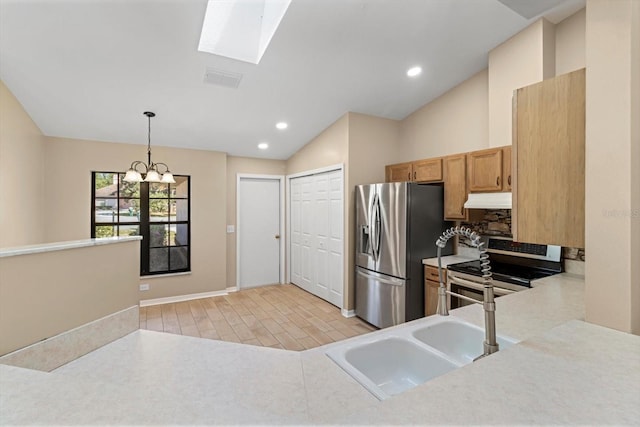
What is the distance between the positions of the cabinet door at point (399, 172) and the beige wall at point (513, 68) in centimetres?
98

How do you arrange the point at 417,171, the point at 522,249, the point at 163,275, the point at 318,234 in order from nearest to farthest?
the point at 522,249 < the point at 417,171 < the point at 163,275 < the point at 318,234

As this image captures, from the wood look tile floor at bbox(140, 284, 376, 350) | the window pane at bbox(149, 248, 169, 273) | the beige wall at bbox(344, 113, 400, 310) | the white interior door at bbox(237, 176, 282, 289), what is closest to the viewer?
the wood look tile floor at bbox(140, 284, 376, 350)

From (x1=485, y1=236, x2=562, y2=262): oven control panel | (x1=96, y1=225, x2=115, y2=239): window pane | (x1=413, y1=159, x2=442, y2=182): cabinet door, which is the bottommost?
(x1=485, y1=236, x2=562, y2=262): oven control panel

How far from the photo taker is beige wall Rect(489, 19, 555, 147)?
2.62 metres

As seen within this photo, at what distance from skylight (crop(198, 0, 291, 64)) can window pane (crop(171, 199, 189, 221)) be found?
2.76m

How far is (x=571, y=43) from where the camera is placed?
259 centimetres

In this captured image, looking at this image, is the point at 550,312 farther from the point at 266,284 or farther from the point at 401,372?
the point at 266,284

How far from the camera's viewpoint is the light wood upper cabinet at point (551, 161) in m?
1.15

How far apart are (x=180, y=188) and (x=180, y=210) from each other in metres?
0.36

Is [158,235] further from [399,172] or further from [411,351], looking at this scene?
[411,351]

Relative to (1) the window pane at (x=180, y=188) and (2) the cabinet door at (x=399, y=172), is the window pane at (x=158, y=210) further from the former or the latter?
(2) the cabinet door at (x=399, y=172)

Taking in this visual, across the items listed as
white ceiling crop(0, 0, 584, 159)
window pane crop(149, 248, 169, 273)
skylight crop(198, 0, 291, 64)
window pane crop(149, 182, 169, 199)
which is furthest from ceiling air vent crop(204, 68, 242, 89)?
window pane crop(149, 248, 169, 273)

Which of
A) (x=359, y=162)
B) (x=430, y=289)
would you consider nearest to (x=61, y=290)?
(x=430, y=289)

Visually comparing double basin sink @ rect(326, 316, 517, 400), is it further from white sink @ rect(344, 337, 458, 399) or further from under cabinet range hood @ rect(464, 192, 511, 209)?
under cabinet range hood @ rect(464, 192, 511, 209)
